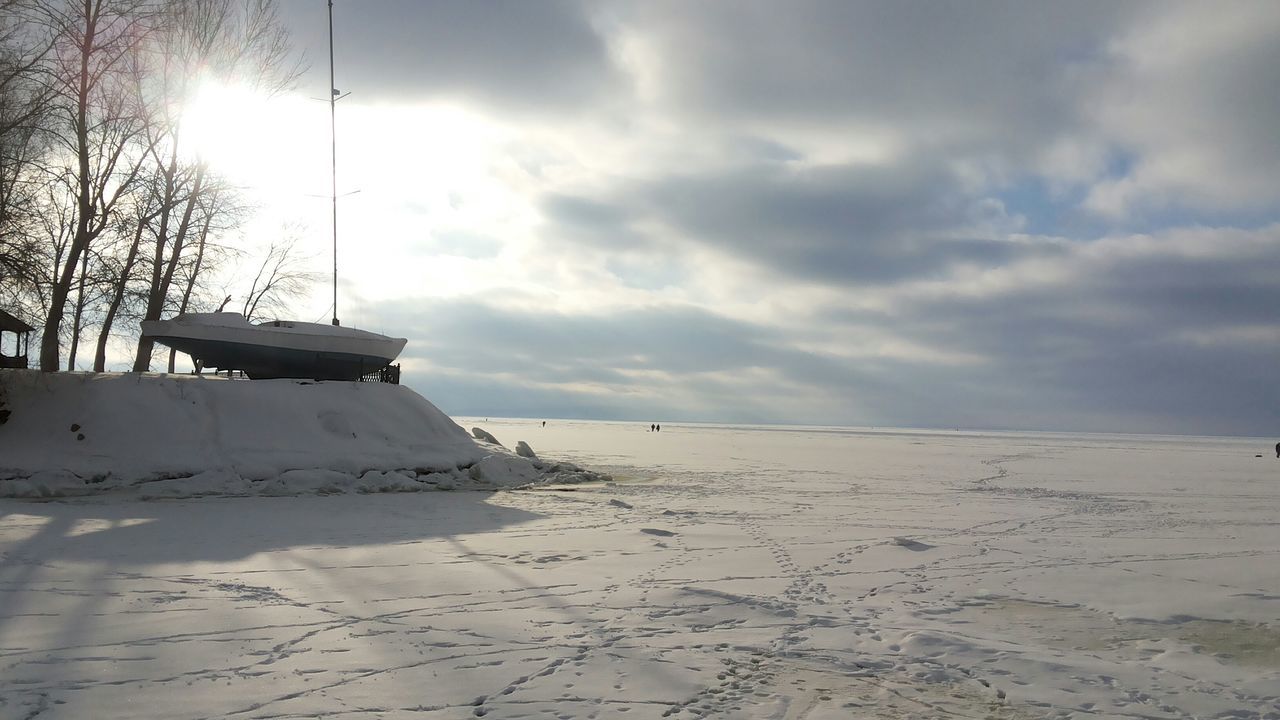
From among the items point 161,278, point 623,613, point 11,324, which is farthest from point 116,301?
point 623,613

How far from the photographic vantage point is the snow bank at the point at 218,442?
1308 cm

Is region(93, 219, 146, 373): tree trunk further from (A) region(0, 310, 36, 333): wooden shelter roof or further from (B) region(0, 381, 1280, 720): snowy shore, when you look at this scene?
(B) region(0, 381, 1280, 720): snowy shore

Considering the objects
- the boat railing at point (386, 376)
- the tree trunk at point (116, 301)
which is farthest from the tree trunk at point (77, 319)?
the boat railing at point (386, 376)

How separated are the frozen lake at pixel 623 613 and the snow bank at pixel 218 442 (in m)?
1.37

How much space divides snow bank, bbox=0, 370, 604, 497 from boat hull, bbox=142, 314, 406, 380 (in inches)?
33.5

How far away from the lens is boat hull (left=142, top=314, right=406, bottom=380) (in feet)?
52.9

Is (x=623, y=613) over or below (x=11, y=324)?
below

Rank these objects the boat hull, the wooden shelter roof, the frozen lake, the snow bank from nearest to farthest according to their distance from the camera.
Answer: the frozen lake → the snow bank → the wooden shelter roof → the boat hull

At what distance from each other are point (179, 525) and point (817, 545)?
765 cm

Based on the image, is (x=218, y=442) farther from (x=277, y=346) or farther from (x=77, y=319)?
(x=77, y=319)

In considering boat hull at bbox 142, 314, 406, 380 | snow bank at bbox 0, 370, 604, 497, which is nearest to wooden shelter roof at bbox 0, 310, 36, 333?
snow bank at bbox 0, 370, 604, 497

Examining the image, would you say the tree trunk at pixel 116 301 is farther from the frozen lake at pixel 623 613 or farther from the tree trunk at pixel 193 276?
the frozen lake at pixel 623 613

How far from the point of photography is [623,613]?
6016mm

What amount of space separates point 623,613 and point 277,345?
43.4 feet
